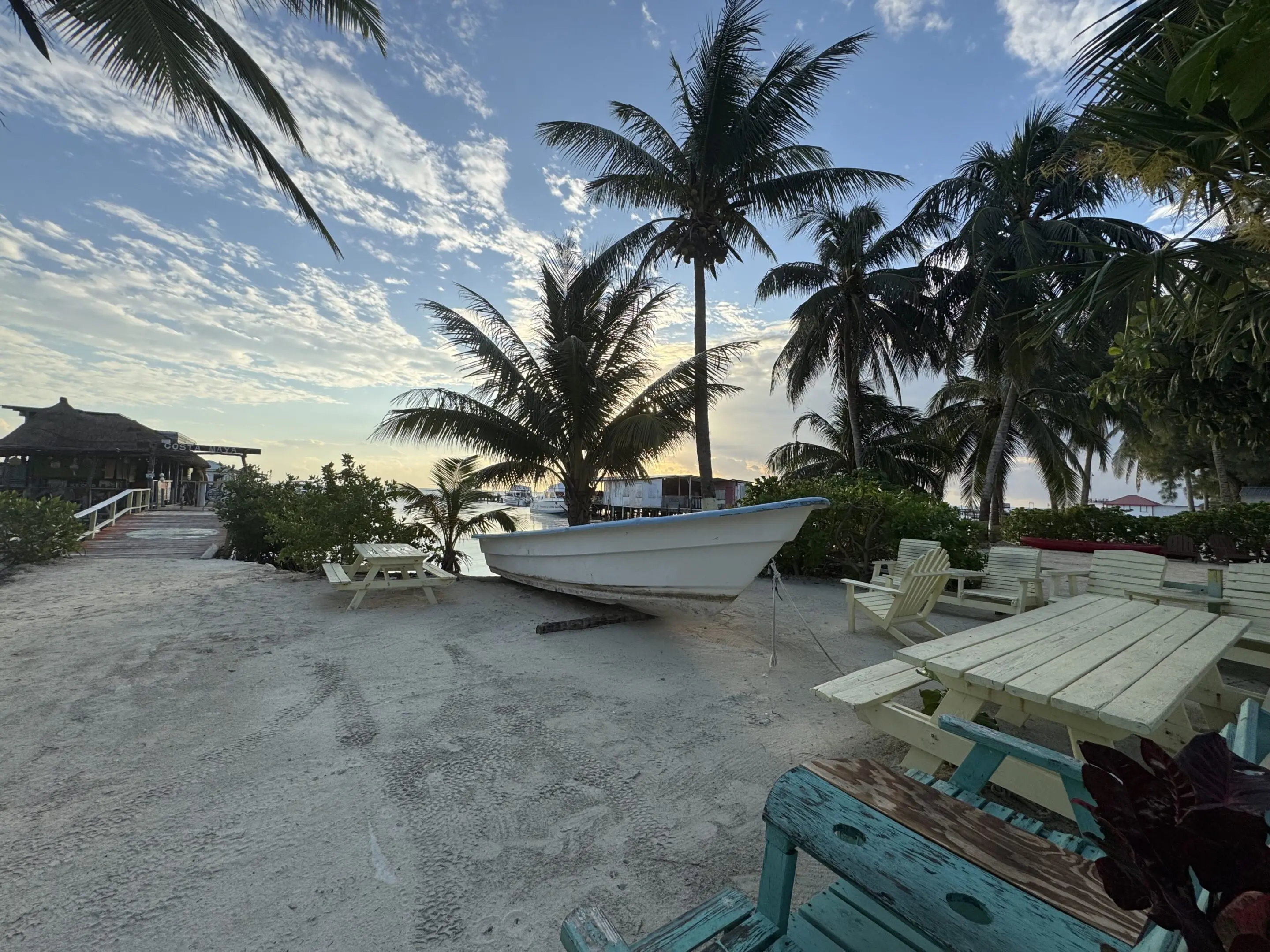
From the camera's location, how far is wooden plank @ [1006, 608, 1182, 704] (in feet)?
6.44

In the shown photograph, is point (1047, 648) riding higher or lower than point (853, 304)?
lower

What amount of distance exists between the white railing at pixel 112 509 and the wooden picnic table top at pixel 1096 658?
1456 cm

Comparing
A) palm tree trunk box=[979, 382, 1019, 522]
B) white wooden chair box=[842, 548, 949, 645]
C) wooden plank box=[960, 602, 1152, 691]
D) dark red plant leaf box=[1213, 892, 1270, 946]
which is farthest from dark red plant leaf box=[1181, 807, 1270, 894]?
palm tree trunk box=[979, 382, 1019, 522]

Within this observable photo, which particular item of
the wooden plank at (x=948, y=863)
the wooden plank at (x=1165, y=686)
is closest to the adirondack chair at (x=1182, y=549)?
the wooden plank at (x=1165, y=686)

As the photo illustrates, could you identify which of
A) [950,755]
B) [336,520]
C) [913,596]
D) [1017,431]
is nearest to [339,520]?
[336,520]

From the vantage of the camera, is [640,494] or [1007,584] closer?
[1007,584]

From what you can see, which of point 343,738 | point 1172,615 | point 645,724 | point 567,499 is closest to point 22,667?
point 343,738

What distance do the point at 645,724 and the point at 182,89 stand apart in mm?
6476

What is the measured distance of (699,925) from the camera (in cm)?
109

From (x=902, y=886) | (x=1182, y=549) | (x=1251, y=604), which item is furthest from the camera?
(x=1182, y=549)

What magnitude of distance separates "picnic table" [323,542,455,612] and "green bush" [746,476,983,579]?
5.07 m

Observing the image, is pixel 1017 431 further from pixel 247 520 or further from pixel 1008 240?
pixel 247 520

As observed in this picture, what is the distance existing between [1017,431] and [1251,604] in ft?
52.7

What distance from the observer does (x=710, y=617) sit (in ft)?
19.2
